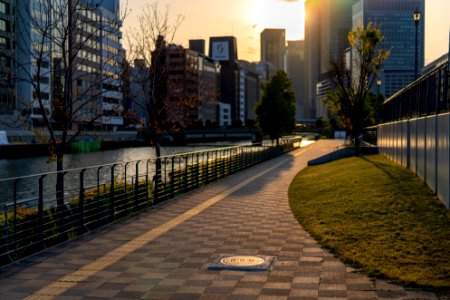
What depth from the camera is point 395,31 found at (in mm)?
144125

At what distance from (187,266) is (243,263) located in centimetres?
91

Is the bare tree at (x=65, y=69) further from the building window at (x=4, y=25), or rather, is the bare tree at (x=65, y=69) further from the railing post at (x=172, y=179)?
the building window at (x=4, y=25)

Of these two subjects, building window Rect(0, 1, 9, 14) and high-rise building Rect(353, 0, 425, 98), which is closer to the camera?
building window Rect(0, 1, 9, 14)

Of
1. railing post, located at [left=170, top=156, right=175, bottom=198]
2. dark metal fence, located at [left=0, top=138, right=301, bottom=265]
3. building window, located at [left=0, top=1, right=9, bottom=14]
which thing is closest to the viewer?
dark metal fence, located at [left=0, top=138, right=301, bottom=265]

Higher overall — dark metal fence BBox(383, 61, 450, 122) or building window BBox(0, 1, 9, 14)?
building window BBox(0, 1, 9, 14)

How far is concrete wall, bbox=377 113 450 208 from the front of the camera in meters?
12.0

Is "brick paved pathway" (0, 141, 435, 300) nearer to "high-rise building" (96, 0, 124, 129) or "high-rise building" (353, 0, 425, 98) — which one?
"high-rise building" (96, 0, 124, 129)

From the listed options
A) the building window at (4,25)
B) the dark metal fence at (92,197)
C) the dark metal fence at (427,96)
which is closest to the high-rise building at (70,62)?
the dark metal fence at (92,197)

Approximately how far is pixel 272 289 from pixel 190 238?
3862 millimetres

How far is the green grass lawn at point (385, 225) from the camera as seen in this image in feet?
26.8

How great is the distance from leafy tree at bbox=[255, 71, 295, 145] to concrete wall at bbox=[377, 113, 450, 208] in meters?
42.9

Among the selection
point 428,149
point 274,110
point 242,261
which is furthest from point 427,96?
point 274,110

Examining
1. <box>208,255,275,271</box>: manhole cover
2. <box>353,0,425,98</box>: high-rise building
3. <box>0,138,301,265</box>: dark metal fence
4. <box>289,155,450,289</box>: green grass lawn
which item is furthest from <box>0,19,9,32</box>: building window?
<box>208,255,275,271</box>: manhole cover

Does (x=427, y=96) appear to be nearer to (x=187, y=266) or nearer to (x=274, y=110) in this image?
(x=187, y=266)
